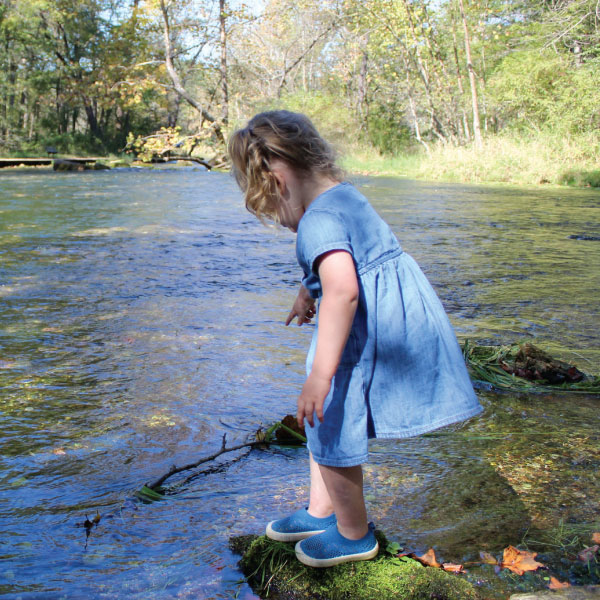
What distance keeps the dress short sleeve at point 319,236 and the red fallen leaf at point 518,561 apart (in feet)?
3.07

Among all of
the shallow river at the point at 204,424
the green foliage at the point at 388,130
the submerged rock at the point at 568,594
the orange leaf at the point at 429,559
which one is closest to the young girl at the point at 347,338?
the orange leaf at the point at 429,559

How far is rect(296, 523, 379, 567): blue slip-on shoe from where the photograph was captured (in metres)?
1.79

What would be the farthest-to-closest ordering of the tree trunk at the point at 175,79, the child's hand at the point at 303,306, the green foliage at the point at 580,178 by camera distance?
the tree trunk at the point at 175,79, the green foliage at the point at 580,178, the child's hand at the point at 303,306

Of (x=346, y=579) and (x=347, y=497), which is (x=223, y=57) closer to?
(x=347, y=497)

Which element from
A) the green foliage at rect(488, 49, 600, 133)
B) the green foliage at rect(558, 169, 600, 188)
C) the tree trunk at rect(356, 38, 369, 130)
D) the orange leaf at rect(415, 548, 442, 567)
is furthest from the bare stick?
the tree trunk at rect(356, 38, 369, 130)

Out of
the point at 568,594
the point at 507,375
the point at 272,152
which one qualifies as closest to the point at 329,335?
the point at 272,152

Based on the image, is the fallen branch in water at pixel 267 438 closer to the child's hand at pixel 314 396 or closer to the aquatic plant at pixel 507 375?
the child's hand at pixel 314 396

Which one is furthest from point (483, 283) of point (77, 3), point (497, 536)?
point (77, 3)

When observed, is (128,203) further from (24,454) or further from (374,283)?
(374,283)

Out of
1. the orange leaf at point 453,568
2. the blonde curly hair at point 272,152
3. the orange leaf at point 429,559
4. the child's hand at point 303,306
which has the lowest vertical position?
the orange leaf at point 453,568

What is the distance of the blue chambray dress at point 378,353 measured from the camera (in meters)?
1.74

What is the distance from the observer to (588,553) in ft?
5.93

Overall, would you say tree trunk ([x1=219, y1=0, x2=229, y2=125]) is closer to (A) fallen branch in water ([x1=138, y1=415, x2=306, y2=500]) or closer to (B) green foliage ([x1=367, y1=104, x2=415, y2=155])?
(B) green foliage ([x1=367, y1=104, x2=415, y2=155])

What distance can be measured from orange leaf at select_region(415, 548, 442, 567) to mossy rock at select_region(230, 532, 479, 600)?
0.13 feet
